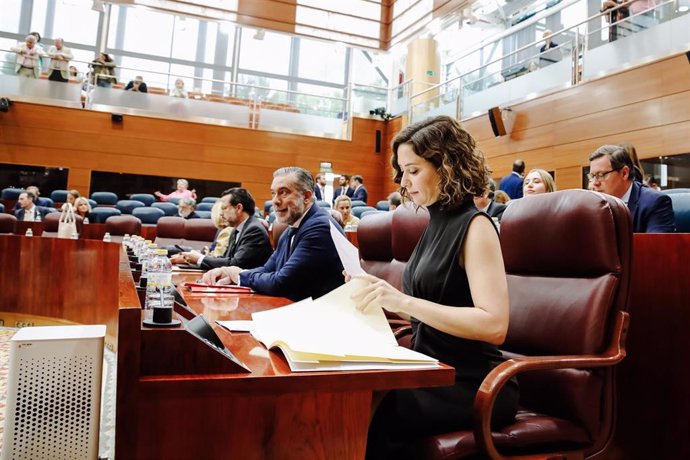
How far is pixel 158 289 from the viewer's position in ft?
2.90

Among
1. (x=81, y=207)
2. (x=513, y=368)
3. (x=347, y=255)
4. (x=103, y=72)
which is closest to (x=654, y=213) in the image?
(x=513, y=368)

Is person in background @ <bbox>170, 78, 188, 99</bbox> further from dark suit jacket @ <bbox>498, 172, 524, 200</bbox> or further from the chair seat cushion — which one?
the chair seat cushion

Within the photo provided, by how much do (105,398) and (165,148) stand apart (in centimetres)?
770

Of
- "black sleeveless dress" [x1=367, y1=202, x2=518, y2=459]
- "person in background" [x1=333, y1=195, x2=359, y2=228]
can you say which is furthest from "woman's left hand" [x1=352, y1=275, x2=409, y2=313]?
"person in background" [x1=333, y1=195, x2=359, y2=228]

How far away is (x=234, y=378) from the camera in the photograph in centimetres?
73

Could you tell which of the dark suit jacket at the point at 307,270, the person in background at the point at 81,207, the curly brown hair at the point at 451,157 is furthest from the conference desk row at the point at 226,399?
the person in background at the point at 81,207

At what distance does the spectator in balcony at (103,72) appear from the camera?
9039 mm

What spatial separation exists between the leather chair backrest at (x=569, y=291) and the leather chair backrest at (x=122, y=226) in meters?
5.30

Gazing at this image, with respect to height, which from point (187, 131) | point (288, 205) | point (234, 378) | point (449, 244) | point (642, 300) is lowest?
Answer: point (234, 378)

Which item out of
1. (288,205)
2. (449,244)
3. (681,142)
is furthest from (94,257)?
(681,142)

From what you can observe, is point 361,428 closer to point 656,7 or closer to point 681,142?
point 681,142

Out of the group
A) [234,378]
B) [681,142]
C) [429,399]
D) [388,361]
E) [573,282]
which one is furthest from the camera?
[681,142]

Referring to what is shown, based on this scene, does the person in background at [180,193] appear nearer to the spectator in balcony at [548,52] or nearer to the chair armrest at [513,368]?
the spectator in balcony at [548,52]

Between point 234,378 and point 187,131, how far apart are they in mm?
9587
